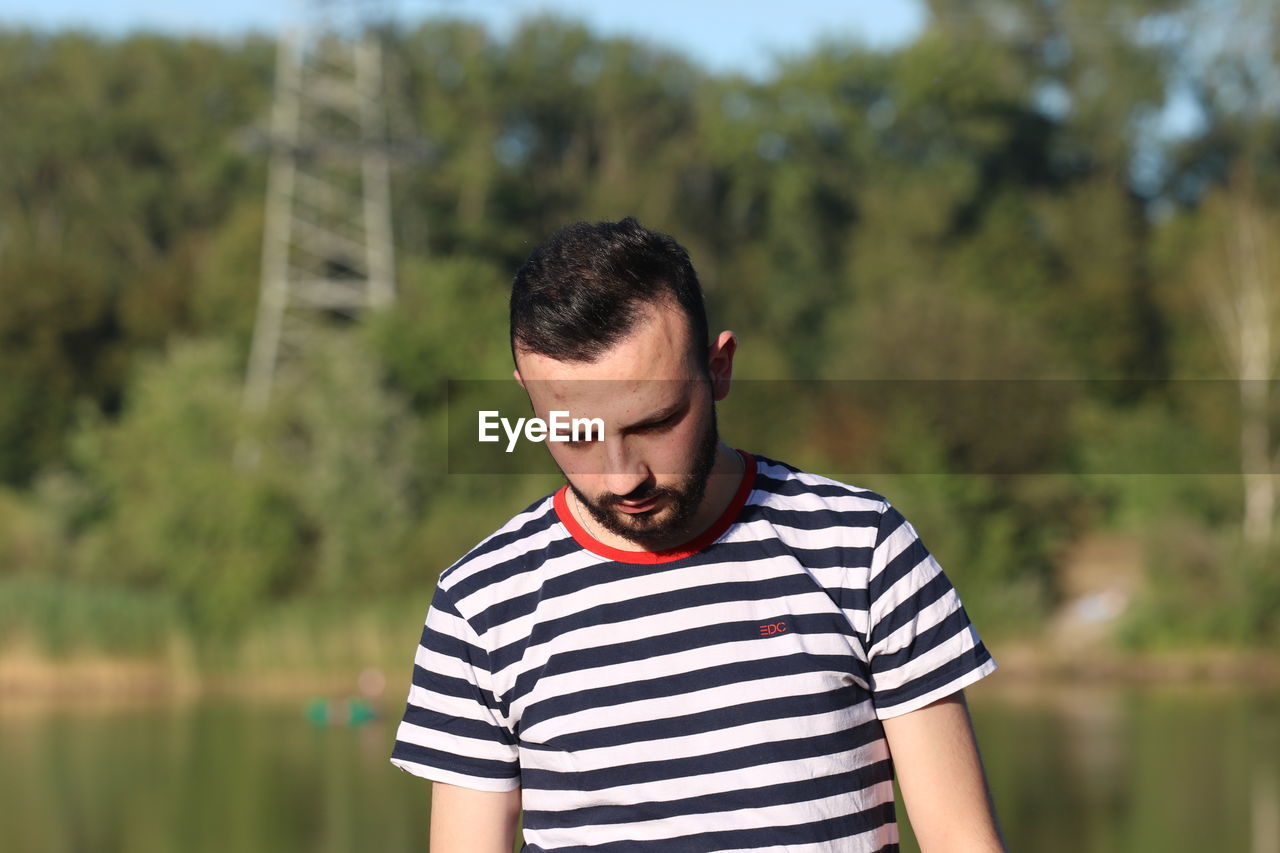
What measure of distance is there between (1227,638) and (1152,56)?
64.2ft

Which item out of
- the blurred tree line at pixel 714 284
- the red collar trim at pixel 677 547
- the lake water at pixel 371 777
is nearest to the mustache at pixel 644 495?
the red collar trim at pixel 677 547

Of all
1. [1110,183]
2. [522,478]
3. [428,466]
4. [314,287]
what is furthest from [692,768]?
[1110,183]

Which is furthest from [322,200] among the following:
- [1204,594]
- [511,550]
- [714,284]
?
[511,550]

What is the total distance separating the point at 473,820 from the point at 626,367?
58 cm

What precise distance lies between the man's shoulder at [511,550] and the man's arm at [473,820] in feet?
0.82

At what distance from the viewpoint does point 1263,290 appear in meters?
26.4

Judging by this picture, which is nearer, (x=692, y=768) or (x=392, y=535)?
(x=692, y=768)

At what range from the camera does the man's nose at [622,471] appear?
199cm

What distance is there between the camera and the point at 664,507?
79.7 inches

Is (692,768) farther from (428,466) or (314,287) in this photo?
(314,287)

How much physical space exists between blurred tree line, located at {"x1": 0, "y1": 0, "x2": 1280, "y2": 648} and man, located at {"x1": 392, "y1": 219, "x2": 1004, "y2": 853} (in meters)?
20.3

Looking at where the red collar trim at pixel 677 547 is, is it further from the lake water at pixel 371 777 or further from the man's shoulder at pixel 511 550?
the lake water at pixel 371 777

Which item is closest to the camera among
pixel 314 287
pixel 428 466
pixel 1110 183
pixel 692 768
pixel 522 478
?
pixel 692 768

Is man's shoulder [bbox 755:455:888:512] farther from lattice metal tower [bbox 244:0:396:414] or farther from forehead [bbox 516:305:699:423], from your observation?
lattice metal tower [bbox 244:0:396:414]
